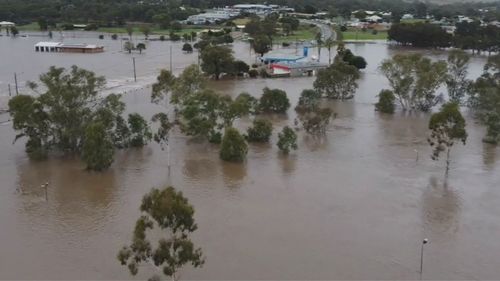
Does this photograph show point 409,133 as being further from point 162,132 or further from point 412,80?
point 162,132

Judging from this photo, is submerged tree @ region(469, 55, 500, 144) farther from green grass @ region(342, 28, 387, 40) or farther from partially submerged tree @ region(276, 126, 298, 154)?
green grass @ region(342, 28, 387, 40)

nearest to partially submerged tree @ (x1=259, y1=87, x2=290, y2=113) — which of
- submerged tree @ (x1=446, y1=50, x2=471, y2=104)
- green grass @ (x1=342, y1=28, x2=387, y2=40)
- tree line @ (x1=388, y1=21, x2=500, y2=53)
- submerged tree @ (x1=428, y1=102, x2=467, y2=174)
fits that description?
submerged tree @ (x1=446, y1=50, x2=471, y2=104)

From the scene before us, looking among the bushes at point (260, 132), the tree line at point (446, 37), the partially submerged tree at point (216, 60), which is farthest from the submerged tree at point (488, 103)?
the tree line at point (446, 37)

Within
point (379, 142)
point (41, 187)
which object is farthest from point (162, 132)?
point (379, 142)

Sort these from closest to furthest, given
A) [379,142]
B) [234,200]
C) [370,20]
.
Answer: [234,200] → [379,142] → [370,20]

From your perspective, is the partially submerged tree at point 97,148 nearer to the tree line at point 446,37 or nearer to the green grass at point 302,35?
the tree line at point 446,37
